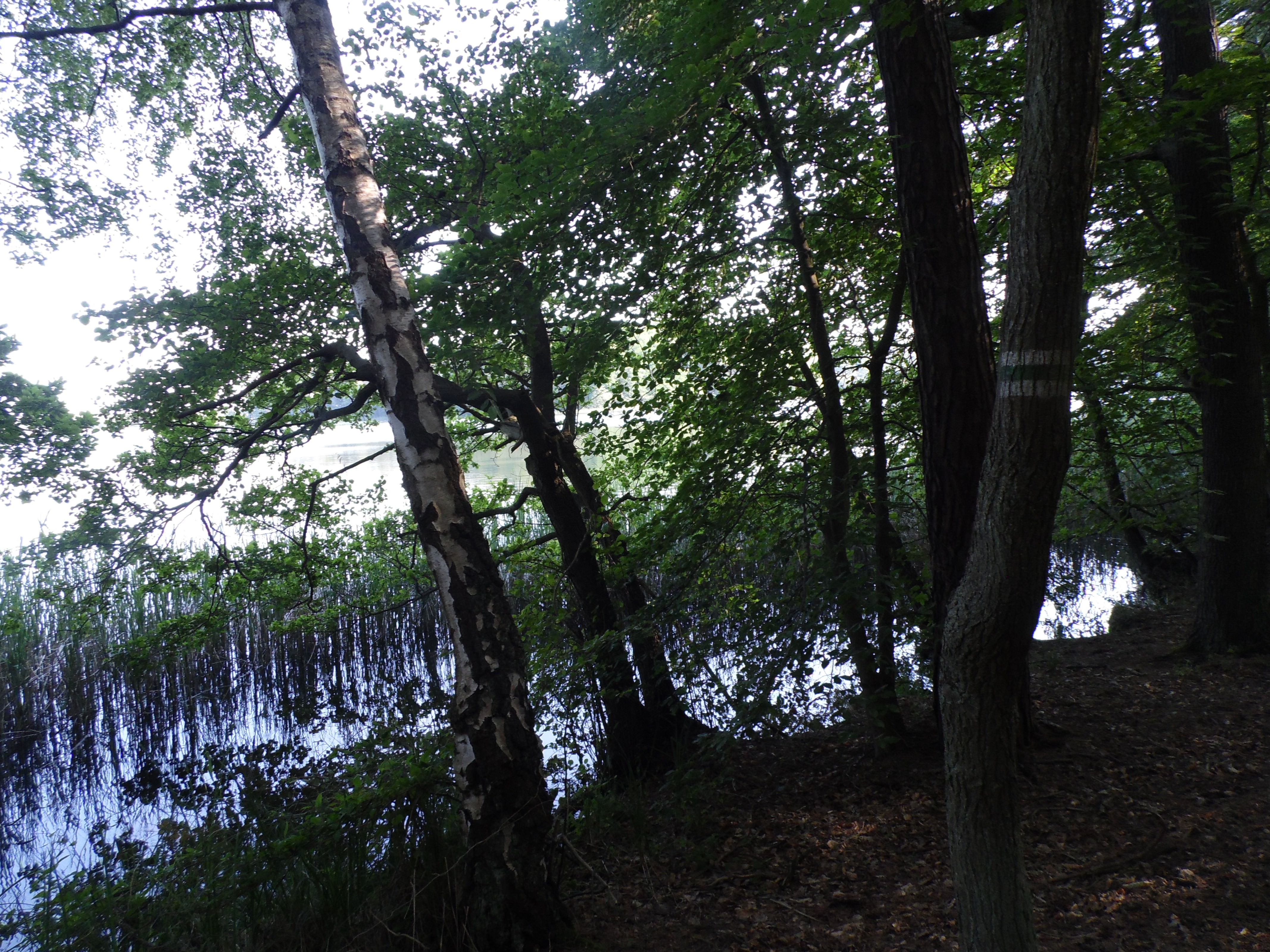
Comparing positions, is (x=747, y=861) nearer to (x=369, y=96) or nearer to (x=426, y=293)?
(x=426, y=293)

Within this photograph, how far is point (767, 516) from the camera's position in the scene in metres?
4.76

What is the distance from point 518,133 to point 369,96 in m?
1.75

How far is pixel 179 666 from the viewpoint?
8.84 meters

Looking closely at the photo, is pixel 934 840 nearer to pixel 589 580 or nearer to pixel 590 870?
pixel 590 870

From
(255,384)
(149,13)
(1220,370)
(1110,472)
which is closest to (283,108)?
(149,13)

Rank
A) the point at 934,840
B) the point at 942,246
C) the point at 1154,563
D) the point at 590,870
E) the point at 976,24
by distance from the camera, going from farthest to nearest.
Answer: the point at 1154,563
the point at 934,840
the point at 976,24
the point at 942,246
the point at 590,870

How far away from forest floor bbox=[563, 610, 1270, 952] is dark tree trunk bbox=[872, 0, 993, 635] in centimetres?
138

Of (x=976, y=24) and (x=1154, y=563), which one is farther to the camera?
(x=1154, y=563)

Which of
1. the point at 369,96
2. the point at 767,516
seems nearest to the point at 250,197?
the point at 369,96

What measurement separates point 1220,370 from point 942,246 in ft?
10.6

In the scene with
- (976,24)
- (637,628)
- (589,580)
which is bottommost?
(637,628)

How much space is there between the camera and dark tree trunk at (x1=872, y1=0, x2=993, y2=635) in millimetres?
3258

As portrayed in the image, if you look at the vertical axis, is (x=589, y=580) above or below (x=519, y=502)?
below

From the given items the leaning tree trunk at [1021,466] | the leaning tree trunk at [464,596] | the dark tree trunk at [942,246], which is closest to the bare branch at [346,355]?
the leaning tree trunk at [464,596]
